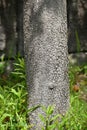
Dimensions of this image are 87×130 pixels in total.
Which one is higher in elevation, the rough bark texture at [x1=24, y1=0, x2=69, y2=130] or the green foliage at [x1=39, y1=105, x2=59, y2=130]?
the rough bark texture at [x1=24, y1=0, x2=69, y2=130]

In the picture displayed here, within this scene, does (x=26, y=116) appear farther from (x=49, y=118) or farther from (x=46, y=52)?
(x=46, y=52)

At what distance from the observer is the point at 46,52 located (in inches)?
138

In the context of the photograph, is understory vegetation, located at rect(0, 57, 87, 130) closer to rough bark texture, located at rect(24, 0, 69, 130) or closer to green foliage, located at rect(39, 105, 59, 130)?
green foliage, located at rect(39, 105, 59, 130)

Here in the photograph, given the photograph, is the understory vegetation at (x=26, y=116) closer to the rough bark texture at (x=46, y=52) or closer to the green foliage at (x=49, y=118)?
the green foliage at (x=49, y=118)

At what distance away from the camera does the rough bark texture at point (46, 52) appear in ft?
11.5

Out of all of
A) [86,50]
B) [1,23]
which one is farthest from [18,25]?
[86,50]

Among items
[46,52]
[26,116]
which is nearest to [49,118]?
[26,116]

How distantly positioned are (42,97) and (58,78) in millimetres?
220

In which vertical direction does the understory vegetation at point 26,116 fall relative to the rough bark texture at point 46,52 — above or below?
below

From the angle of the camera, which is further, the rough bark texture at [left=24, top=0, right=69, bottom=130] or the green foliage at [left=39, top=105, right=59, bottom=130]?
the rough bark texture at [left=24, top=0, right=69, bottom=130]

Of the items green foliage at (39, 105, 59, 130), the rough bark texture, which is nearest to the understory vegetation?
green foliage at (39, 105, 59, 130)

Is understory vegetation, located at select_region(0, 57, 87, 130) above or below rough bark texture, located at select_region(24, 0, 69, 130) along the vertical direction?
below

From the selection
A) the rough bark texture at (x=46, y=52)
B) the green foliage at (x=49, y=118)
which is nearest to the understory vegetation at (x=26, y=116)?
the green foliage at (x=49, y=118)

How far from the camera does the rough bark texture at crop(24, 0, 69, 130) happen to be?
3.50 metres
